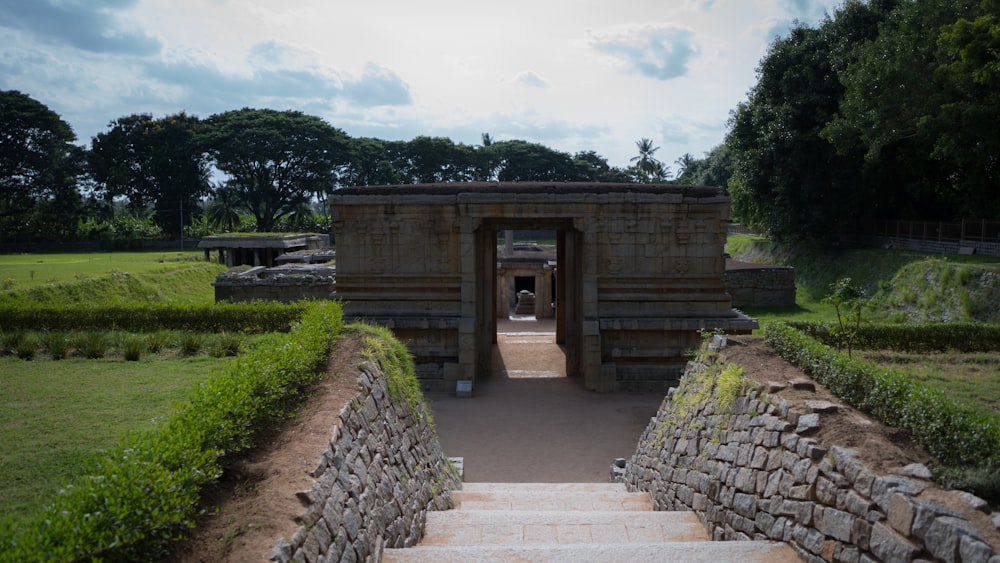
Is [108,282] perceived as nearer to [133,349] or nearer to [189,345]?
[189,345]

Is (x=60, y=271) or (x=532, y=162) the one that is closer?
(x=60, y=271)

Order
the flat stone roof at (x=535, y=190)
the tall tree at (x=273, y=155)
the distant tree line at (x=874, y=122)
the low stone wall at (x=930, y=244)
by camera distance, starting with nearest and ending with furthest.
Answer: the flat stone roof at (x=535, y=190), the distant tree line at (x=874, y=122), the low stone wall at (x=930, y=244), the tall tree at (x=273, y=155)

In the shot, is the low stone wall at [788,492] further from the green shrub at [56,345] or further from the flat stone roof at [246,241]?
the flat stone roof at [246,241]

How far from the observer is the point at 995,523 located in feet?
13.9

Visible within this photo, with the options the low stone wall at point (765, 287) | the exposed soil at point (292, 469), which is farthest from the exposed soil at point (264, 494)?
the low stone wall at point (765, 287)

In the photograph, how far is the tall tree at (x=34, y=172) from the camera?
44.9 metres

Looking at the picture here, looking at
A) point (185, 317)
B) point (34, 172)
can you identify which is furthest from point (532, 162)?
point (185, 317)

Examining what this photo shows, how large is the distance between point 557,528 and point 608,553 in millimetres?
1425

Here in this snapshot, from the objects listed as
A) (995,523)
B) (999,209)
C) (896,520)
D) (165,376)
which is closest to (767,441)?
(896,520)

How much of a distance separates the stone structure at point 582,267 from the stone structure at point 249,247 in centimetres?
2380

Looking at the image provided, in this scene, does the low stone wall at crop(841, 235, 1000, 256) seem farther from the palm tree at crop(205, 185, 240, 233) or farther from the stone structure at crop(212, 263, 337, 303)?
the palm tree at crop(205, 185, 240, 233)

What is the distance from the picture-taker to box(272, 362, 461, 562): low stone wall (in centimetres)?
477

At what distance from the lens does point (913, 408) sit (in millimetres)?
5742

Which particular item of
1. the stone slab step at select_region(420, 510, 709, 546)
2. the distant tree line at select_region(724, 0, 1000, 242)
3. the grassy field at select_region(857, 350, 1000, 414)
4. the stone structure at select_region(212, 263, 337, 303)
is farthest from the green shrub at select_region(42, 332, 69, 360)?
the distant tree line at select_region(724, 0, 1000, 242)
